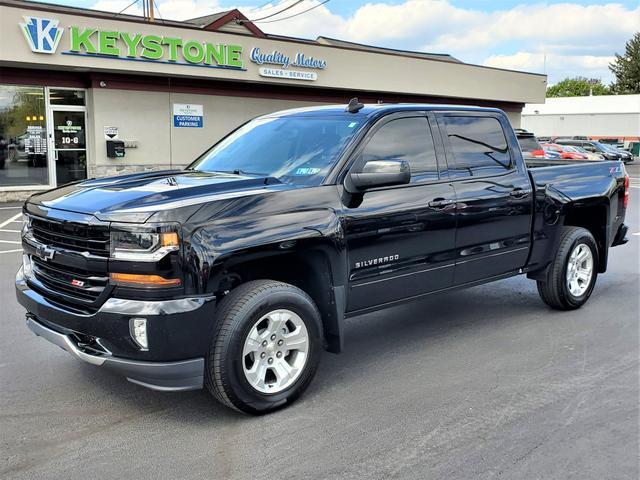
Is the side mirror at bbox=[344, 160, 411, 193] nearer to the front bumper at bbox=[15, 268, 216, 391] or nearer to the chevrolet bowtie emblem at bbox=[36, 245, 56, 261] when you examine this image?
the front bumper at bbox=[15, 268, 216, 391]

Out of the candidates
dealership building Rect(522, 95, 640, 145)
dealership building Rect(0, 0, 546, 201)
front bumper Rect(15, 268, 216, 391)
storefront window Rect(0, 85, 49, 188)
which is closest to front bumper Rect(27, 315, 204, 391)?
front bumper Rect(15, 268, 216, 391)

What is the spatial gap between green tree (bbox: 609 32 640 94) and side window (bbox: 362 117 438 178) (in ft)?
285

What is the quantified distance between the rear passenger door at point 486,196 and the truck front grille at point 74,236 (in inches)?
109

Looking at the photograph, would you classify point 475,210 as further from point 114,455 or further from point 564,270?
point 114,455

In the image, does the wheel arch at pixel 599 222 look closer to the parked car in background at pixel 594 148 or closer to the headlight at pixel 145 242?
the headlight at pixel 145 242

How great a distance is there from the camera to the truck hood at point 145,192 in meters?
3.66

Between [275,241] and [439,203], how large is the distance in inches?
63.2

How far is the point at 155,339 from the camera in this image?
3521mm

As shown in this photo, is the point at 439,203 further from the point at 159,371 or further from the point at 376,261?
the point at 159,371

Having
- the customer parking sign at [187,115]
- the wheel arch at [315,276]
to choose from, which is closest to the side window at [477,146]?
the wheel arch at [315,276]

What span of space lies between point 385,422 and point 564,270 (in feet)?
10.3

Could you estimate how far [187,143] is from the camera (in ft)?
67.4

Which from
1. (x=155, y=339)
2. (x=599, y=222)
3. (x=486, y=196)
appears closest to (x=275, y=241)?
(x=155, y=339)

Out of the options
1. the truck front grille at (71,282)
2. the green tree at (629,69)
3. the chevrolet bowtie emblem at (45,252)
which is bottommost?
the truck front grille at (71,282)
